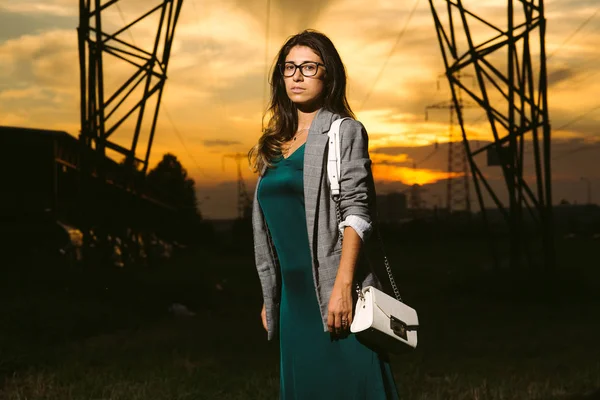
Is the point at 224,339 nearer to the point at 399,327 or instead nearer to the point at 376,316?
the point at 399,327

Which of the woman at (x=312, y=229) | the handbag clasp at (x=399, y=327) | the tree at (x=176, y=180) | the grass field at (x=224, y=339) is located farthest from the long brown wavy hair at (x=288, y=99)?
the tree at (x=176, y=180)

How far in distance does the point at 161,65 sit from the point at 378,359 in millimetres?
12279

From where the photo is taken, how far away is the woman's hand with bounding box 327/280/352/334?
112 inches

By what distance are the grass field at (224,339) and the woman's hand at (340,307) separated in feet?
12.5

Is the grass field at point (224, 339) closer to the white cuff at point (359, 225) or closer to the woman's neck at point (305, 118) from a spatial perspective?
the woman's neck at point (305, 118)

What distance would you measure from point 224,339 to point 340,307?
291 inches

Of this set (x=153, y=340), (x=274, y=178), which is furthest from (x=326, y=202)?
(x=153, y=340)

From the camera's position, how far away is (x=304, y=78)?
Answer: 309cm

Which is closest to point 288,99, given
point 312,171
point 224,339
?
point 312,171

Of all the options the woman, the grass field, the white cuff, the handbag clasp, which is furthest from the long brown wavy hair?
the grass field

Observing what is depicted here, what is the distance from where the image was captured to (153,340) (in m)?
10.2

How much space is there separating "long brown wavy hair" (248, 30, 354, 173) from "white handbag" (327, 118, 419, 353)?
15cm

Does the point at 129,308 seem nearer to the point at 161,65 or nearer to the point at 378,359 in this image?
the point at 161,65

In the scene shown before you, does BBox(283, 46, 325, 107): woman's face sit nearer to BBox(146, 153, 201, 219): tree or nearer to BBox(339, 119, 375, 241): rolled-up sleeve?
BBox(339, 119, 375, 241): rolled-up sleeve
